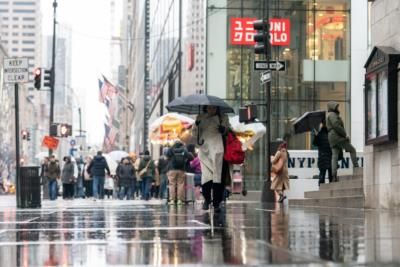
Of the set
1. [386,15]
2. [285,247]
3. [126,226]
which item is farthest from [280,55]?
[285,247]

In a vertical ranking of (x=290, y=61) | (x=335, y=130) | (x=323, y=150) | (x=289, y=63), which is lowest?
(x=323, y=150)

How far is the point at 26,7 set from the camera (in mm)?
179125

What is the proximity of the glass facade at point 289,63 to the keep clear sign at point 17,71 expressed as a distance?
19698 millimetres

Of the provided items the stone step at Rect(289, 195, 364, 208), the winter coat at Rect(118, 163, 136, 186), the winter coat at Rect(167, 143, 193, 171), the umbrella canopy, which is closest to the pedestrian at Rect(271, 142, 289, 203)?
the winter coat at Rect(167, 143, 193, 171)

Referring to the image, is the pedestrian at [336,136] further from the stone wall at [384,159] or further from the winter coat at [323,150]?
the stone wall at [384,159]

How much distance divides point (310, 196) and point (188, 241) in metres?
11.1

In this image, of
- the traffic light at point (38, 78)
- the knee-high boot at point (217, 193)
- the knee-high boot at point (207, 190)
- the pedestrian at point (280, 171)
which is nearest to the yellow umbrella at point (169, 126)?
the traffic light at point (38, 78)

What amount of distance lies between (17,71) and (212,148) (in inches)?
318

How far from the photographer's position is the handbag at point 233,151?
12.5 m

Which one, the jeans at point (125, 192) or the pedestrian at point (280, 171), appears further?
the jeans at point (125, 192)

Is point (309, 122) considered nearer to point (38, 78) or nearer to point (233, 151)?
point (233, 151)

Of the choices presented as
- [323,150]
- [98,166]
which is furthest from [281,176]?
[98,166]

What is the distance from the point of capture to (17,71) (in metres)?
18.8

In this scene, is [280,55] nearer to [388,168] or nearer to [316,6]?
[316,6]
